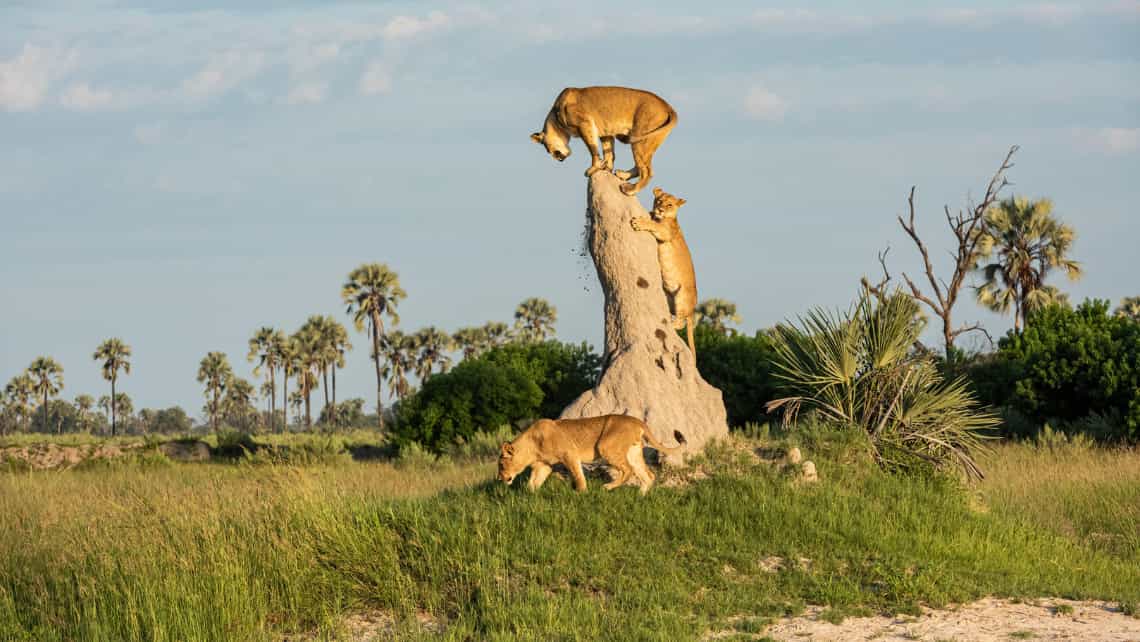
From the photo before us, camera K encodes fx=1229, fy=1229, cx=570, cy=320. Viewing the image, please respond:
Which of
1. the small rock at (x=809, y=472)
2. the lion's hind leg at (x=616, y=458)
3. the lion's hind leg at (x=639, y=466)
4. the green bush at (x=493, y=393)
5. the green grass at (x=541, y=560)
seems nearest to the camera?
the green grass at (x=541, y=560)

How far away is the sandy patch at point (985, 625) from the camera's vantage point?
10312mm

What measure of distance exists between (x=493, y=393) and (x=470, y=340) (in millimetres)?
42223

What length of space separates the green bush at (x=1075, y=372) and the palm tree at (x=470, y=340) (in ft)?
147

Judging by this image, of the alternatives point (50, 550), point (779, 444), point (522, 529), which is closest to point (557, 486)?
point (522, 529)

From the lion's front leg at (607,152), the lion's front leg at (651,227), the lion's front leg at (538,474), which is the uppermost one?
the lion's front leg at (607,152)

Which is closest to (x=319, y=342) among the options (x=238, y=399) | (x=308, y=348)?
(x=308, y=348)

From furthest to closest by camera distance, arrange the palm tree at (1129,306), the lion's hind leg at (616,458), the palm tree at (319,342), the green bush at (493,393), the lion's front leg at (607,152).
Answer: the palm tree at (319,342), the palm tree at (1129,306), the green bush at (493,393), the lion's front leg at (607,152), the lion's hind leg at (616,458)

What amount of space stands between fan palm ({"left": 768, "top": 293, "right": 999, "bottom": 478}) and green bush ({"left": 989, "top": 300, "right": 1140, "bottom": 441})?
10124mm

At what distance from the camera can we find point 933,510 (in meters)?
13.9

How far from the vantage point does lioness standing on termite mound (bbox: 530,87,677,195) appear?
1548cm

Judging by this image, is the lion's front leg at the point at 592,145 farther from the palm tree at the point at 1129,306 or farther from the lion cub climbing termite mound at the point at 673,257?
the palm tree at the point at 1129,306

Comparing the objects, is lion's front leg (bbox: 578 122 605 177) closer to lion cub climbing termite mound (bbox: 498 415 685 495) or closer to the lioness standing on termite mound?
the lioness standing on termite mound

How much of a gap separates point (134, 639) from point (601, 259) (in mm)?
7243

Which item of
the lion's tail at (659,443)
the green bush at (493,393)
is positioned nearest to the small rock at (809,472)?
the lion's tail at (659,443)
